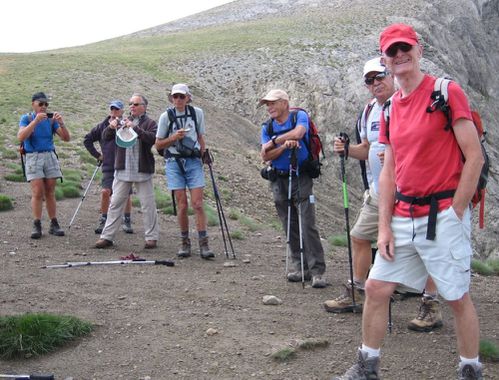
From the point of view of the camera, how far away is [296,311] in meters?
7.97

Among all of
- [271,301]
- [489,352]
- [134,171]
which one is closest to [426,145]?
[489,352]

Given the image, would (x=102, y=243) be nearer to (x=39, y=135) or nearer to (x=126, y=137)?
(x=126, y=137)

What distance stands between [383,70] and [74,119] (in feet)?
65.7

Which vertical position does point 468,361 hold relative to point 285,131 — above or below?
below

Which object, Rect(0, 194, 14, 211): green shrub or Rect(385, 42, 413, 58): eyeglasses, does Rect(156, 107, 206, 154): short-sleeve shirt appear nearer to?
Rect(0, 194, 14, 211): green shrub

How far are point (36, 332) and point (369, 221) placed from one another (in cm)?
371

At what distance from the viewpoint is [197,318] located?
7609 millimetres

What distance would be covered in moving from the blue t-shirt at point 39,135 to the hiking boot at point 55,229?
54.3 inches

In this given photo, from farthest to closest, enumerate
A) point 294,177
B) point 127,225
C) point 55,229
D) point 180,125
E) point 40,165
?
point 127,225
point 55,229
point 40,165
point 180,125
point 294,177

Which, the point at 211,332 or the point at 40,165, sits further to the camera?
the point at 40,165

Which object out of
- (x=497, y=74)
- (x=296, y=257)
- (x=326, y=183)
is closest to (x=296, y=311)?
(x=296, y=257)

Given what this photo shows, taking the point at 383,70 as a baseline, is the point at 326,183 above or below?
A: below

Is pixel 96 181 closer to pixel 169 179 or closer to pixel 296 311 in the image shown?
pixel 169 179

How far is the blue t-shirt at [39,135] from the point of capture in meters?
12.2
